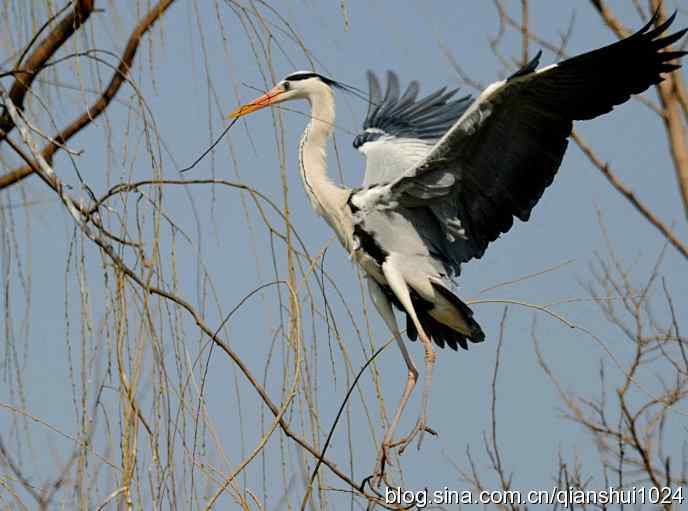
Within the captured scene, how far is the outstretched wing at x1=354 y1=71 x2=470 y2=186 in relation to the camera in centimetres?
407

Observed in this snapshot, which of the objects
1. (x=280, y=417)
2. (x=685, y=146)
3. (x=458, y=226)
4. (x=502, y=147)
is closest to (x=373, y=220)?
(x=458, y=226)

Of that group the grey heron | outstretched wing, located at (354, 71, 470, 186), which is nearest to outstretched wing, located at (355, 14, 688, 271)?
the grey heron

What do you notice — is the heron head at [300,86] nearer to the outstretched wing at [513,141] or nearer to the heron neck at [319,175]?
the heron neck at [319,175]

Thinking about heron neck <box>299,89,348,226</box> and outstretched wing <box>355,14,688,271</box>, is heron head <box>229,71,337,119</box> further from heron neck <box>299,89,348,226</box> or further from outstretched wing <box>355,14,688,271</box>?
outstretched wing <box>355,14,688,271</box>

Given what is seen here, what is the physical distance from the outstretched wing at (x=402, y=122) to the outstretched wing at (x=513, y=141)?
47 cm

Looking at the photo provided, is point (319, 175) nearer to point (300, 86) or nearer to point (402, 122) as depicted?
point (300, 86)

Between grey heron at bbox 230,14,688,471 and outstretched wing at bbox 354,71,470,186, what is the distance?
15 millimetres

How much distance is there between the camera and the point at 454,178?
3.42 m

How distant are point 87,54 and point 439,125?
248cm

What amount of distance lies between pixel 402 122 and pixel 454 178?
946 mm

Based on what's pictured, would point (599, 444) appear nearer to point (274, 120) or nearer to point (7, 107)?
point (274, 120)

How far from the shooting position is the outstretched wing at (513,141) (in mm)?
3178

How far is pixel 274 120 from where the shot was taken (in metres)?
1.98

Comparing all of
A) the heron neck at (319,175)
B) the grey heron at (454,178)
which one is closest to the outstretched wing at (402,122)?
the grey heron at (454,178)
